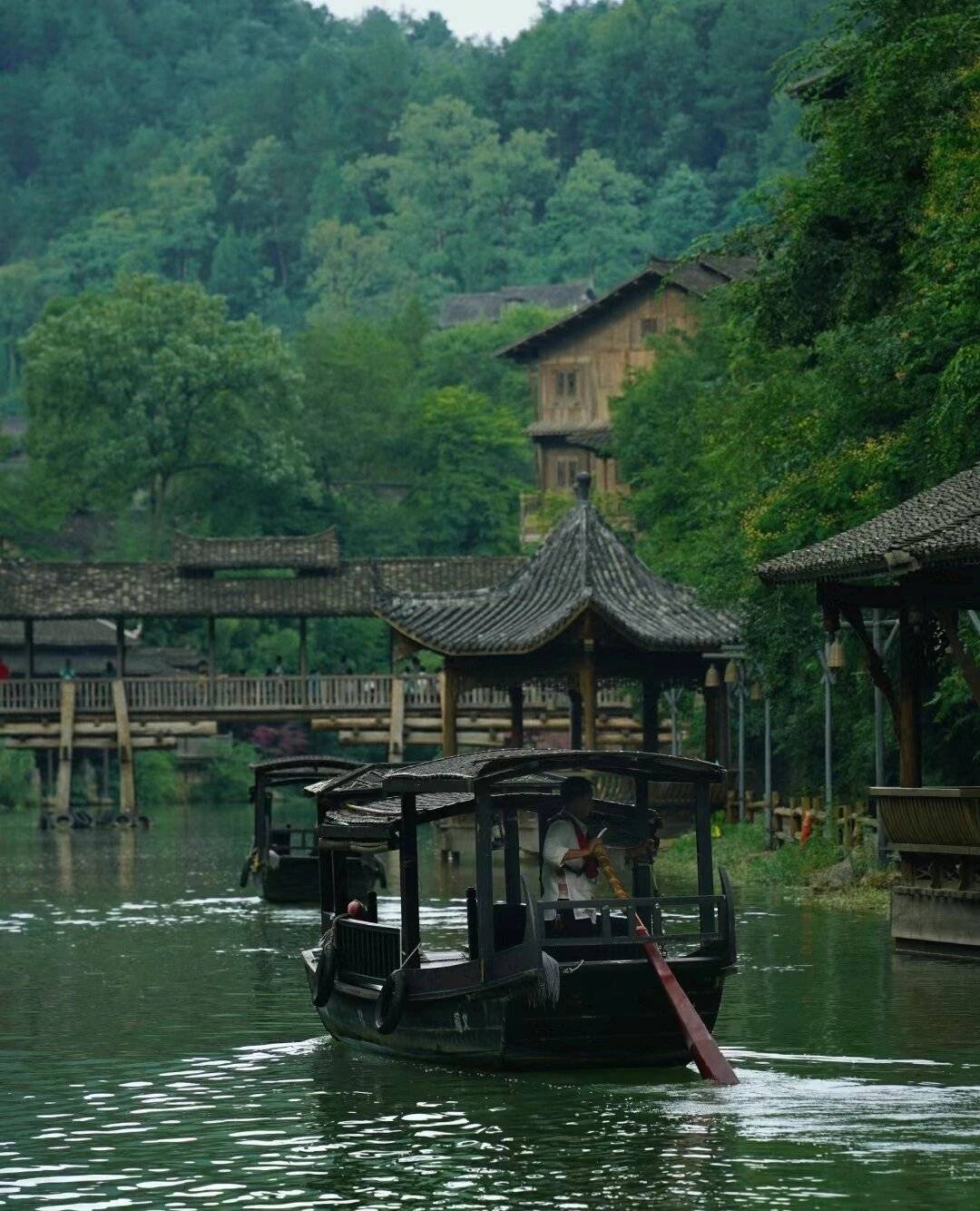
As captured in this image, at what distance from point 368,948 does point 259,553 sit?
4787cm

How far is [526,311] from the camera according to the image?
438ft

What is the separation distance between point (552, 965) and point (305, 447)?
85081 mm

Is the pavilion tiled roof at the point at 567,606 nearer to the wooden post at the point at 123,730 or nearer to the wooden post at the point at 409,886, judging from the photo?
the wooden post at the point at 123,730

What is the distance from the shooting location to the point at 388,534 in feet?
324

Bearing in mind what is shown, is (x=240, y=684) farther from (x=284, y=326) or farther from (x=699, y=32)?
(x=699, y=32)

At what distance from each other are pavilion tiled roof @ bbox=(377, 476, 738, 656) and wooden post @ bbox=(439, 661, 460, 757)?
2.80 feet

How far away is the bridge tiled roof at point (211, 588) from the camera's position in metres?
66.7

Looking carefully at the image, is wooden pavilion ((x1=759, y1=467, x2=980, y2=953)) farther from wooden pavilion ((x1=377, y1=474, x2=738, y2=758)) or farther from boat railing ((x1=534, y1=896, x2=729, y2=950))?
wooden pavilion ((x1=377, y1=474, x2=738, y2=758))

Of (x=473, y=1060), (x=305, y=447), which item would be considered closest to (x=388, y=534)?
(x=305, y=447)

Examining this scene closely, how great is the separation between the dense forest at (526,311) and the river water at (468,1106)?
830cm

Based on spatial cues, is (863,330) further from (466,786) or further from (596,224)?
(596,224)

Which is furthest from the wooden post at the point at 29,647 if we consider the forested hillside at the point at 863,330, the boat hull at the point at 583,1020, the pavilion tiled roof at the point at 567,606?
the boat hull at the point at 583,1020

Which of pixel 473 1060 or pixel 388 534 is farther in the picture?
pixel 388 534

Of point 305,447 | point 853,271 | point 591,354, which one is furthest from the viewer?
point 305,447
